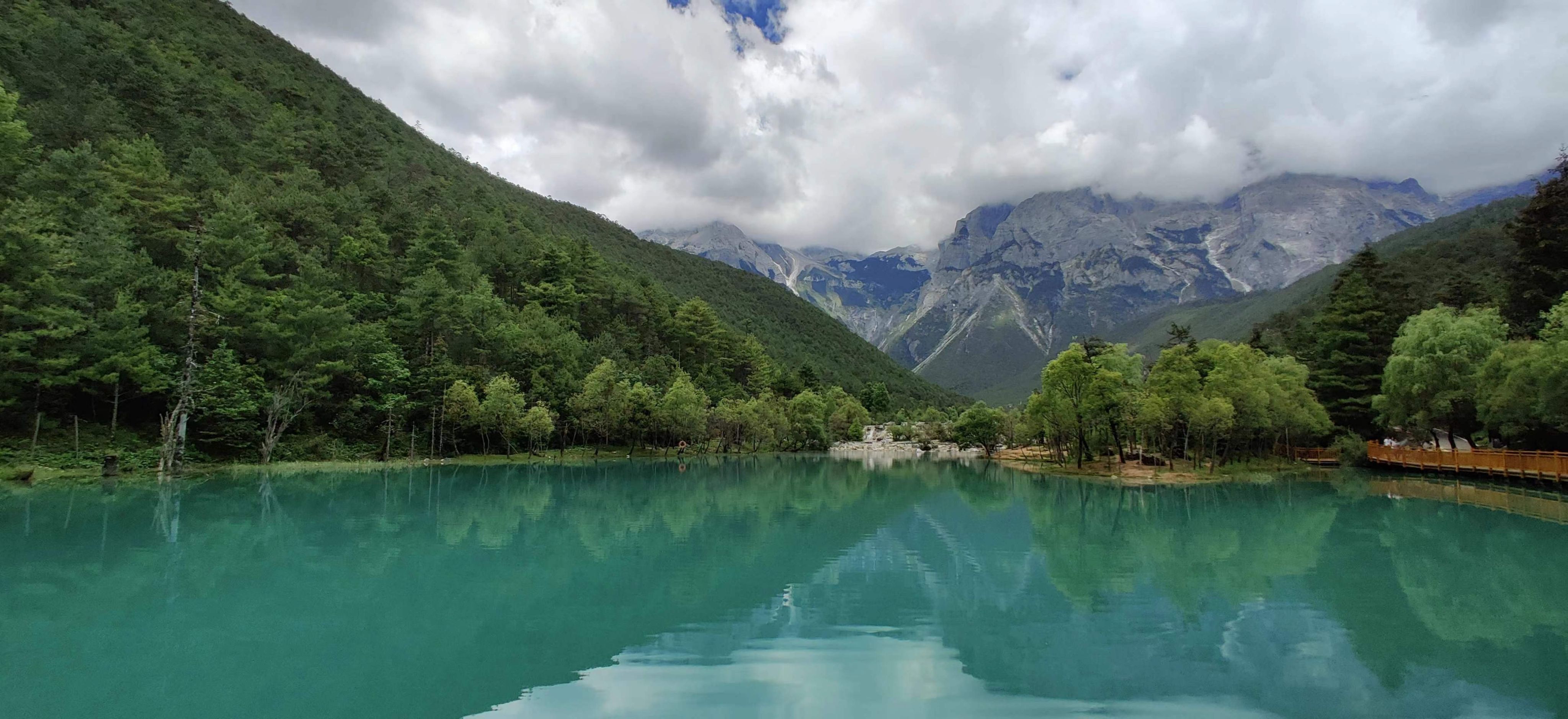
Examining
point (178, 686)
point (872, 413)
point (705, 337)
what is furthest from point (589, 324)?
point (178, 686)

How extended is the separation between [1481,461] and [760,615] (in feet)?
141

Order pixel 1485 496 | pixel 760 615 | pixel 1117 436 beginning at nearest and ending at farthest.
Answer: pixel 760 615
pixel 1485 496
pixel 1117 436

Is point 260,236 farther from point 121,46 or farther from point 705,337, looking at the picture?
point 705,337

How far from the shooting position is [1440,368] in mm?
37812

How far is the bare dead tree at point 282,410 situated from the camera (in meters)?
38.4

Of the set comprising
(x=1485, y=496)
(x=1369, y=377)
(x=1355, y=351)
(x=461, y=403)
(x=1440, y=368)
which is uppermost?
(x=1355, y=351)

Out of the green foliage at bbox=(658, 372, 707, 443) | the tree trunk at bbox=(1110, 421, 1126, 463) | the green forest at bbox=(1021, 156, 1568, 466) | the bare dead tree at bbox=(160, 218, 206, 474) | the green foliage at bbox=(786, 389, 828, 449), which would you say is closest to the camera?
the bare dead tree at bbox=(160, 218, 206, 474)

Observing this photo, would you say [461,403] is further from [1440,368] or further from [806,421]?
[1440,368]

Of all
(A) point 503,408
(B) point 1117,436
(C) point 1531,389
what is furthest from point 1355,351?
(A) point 503,408

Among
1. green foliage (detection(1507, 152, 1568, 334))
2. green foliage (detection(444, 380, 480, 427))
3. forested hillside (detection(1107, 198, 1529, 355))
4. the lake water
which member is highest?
forested hillside (detection(1107, 198, 1529, 355))

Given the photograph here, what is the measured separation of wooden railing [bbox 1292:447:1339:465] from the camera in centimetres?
4897

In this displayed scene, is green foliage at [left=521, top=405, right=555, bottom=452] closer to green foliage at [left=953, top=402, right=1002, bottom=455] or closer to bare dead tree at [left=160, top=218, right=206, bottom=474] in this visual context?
bare dead tree at [left=160, top=218, right=206, bottom=474]

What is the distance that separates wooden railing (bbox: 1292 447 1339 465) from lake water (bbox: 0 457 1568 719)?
29.0 metres

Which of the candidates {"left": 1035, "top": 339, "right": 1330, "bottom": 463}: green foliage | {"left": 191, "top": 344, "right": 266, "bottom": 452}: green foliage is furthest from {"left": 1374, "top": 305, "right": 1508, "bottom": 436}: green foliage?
{"left": 191, "top": 344, "right": 266, "bottom": 452}: green foliage
